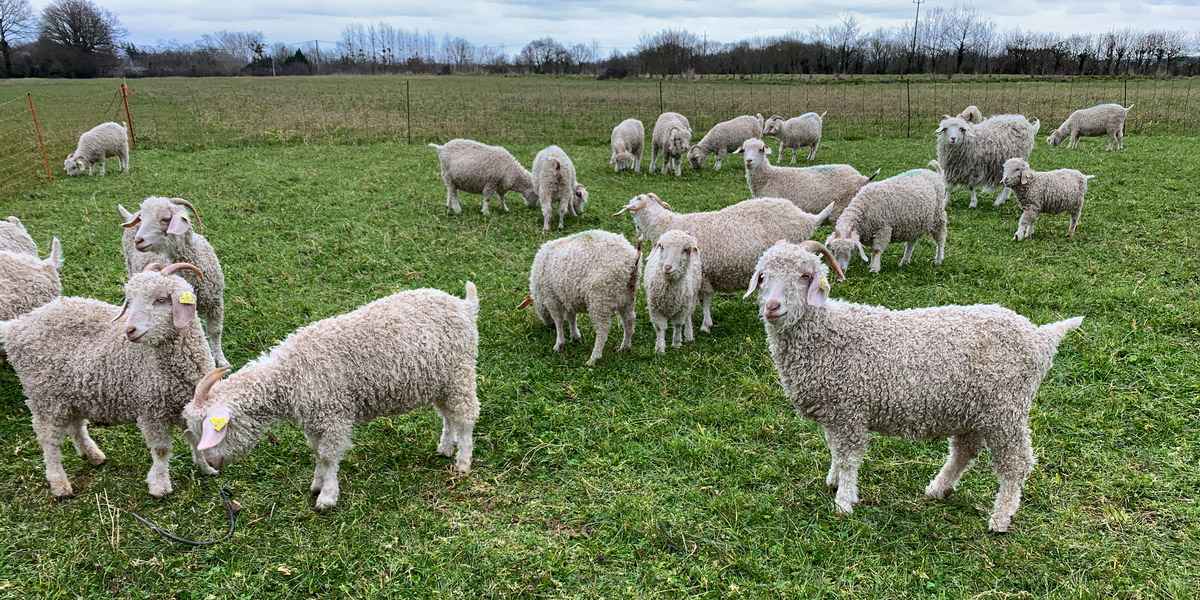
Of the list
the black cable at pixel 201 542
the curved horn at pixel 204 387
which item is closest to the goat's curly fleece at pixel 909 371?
the curved horn at pixel 204 387

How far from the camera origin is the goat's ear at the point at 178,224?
5.90m

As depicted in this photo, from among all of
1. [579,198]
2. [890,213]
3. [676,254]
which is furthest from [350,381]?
[579,198]

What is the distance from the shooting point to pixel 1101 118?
1889 cm

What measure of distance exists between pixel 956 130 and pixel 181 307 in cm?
1252

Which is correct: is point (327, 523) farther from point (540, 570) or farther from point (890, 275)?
point (890, 275)

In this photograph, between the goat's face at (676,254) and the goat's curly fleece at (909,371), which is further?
the goat's face at (676,254)

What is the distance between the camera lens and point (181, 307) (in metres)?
4.30

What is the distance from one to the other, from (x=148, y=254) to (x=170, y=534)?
130 inches

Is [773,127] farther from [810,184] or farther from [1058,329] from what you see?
[1058,329]

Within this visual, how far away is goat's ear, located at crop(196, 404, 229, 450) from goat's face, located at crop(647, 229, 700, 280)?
13.0 ft

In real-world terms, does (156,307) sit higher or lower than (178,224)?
lower

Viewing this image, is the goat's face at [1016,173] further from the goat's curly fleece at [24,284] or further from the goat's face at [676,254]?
the goat's curly fleece at [24,284]

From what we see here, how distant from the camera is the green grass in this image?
3803 mm

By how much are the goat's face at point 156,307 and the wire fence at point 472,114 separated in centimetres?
1241
